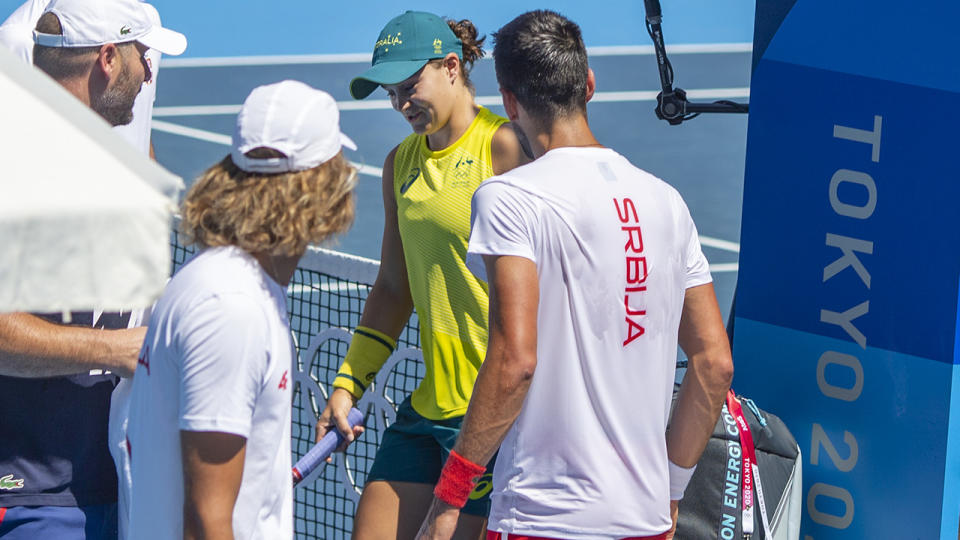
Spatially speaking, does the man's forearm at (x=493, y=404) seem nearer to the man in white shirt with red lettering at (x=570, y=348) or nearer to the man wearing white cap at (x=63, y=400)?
the man in white shirt with red lettering at (x=570, y=348)

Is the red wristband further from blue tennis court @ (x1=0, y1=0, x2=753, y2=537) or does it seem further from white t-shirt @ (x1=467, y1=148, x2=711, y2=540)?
blue tennis court @ (x1=0, y1=0, x2=753, y2=537)

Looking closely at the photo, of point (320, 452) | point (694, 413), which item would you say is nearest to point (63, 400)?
point (320, 452)

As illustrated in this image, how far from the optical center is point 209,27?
17625mm

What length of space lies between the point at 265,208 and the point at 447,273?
1.08m

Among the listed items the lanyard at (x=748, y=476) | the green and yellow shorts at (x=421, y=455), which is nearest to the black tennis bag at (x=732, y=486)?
the lanyard at (x=748, y=476)

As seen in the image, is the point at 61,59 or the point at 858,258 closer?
the point at 61,59

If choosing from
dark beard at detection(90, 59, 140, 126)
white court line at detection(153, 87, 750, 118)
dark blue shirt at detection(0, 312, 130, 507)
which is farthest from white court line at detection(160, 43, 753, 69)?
dark blue shirt at detection(0, 312, 130, 507)

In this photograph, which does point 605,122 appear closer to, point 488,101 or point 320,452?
point 488,101

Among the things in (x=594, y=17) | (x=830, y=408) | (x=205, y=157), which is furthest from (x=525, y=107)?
(x=594, y=17)

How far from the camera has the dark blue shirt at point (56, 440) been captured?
2682mm

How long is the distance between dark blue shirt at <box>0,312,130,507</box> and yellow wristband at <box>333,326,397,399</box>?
760 millimetres

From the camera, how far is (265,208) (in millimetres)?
2150

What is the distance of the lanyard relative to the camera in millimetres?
3355

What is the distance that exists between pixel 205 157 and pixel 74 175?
34.7ft
